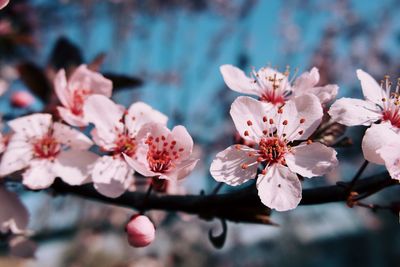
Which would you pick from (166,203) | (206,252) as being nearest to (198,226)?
(206,252)

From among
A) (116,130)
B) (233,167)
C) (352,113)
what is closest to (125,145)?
(116,130)

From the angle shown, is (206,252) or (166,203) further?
(206,252)

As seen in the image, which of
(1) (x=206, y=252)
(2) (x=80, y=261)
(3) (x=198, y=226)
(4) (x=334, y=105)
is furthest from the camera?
(1) (x=206, y=252)

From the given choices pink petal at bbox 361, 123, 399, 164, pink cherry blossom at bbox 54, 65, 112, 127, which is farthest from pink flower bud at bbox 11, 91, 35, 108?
pink petal at bbox 361, 123, 399, 164

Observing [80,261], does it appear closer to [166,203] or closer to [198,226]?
[198,226]

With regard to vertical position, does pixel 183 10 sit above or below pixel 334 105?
below

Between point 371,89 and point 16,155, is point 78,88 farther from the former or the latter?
point 371,89

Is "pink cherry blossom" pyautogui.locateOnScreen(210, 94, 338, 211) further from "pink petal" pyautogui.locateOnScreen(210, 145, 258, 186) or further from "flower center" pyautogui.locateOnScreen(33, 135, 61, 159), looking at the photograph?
"flower center" pyautogui.locateOnScreen(33, 135, 61, 159)
